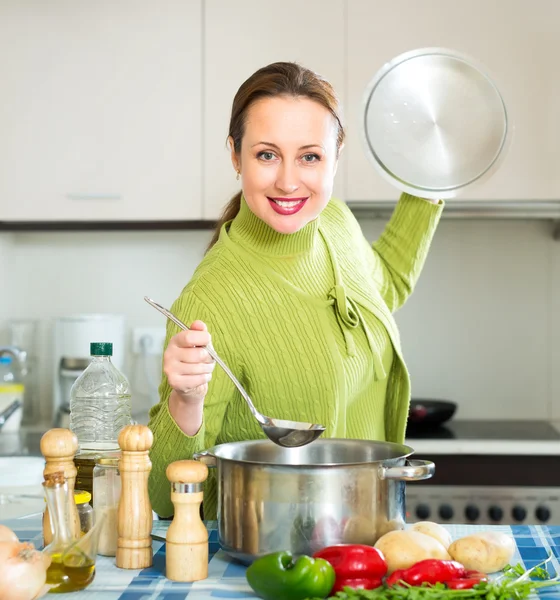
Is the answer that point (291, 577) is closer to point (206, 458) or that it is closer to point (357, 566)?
point (357, 566)

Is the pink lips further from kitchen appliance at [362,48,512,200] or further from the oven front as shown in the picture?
the oven front

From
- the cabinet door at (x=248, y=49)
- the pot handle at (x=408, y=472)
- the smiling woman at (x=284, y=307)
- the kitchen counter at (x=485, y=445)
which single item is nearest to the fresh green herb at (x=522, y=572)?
the pot handle at (x=408, y=472)

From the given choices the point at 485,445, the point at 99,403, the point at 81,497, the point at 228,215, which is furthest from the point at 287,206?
the point at 485,445

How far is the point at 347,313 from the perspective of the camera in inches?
53.0

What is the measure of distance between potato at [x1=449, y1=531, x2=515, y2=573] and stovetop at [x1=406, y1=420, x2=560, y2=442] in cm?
142

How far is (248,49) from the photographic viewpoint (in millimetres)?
2609

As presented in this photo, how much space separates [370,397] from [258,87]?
0.52 meters

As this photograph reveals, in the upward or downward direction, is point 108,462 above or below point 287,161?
below

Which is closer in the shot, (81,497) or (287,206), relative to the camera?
(81,497)

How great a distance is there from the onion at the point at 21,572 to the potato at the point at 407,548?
359 millimetres

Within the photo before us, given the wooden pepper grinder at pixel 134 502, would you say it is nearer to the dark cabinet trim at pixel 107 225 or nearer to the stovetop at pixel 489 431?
the stovetop at pixel 489 431

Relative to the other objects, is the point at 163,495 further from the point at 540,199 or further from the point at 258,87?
the point at 540,199

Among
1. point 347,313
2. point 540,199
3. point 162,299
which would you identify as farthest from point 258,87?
point 162,299

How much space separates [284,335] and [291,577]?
1.69 feet
